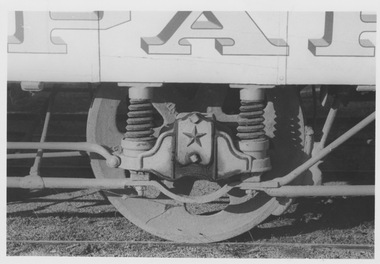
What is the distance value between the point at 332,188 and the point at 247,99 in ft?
2.83

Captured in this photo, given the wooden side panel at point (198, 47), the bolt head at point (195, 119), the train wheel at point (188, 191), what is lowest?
the train wheel at point (188, 191)

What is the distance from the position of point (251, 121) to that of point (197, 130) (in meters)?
0.36

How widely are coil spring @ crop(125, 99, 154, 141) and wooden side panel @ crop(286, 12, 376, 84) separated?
949 mm

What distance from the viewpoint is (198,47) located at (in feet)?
12.5

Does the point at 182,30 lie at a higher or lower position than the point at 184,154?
higher

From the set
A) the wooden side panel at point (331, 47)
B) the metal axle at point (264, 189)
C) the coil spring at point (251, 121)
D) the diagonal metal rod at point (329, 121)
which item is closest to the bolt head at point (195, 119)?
the coil spring at point (251, 121)

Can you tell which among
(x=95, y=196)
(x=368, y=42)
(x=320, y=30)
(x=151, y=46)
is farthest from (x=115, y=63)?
(x=95, y=196)

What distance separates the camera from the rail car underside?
3.79 metres

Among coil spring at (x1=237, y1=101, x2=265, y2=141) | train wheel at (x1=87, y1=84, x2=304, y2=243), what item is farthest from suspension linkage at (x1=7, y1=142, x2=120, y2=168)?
coil spring at (x1=237, y1=101, x2=265, y2=141)

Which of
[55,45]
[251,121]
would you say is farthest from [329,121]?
[55,45]

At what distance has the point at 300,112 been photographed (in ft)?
14.2

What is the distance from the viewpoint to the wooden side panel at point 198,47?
12.4 feet

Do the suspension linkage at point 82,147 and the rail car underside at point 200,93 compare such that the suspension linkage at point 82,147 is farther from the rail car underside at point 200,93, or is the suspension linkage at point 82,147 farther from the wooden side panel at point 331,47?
the wooden side panel at point 331,47

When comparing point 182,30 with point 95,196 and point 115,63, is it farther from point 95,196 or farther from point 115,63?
point 95,196
